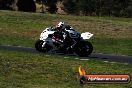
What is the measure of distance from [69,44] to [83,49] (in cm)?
93

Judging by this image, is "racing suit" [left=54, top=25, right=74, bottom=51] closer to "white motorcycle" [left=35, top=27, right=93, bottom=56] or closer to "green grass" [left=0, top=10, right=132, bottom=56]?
"white motorcycle" [left=35, top=27, right=93, bottom=56]

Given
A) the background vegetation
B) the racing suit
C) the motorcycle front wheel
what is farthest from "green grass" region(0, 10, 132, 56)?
the background vegetation

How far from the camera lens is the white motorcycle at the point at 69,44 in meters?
25.2

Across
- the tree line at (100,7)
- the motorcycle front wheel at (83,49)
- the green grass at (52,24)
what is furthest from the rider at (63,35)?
the tree line at (100,7)

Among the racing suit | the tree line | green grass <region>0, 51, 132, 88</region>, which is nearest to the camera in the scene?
green grass <region>0, 51, 132, 88</region>

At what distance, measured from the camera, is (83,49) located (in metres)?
25.3

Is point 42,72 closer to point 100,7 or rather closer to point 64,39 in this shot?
point 64,39

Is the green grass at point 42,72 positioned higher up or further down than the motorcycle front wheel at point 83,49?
higher up

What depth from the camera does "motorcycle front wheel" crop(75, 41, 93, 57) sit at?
25188mm

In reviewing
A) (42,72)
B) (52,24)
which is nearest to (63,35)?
(42,72)

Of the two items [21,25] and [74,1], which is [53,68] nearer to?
[21,25]

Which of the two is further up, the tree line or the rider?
the rider

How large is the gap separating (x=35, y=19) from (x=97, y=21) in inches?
305

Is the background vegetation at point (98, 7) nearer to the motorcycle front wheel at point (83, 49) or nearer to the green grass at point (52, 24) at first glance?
the green grass at point (52, 24)
